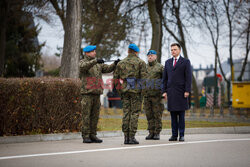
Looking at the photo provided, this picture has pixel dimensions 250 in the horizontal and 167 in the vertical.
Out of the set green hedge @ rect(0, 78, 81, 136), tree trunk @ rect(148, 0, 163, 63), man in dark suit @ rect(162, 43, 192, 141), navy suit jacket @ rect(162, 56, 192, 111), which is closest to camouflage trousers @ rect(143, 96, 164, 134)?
man in dark suit @ rect(162, 43, 192, 141)

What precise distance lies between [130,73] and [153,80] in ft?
3.81

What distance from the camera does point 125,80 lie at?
7.91 m

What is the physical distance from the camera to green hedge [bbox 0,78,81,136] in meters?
8.58

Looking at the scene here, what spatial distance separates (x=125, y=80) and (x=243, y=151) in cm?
271

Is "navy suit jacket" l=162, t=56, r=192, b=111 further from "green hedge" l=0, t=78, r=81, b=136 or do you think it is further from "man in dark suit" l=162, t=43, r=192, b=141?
"green hedge" l=0, t=78, r=81, b=136

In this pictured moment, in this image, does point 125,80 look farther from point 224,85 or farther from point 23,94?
point 224,85

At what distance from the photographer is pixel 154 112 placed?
8.89 metres

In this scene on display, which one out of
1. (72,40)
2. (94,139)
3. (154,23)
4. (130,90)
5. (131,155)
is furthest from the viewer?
(154,23)

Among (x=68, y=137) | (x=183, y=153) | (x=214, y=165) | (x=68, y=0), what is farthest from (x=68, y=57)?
(x=214, y=165)

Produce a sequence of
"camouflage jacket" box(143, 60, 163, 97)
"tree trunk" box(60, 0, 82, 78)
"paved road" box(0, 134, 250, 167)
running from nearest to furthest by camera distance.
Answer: "paved road" box(0, 134, 250, 167) < "camouflage jacket" box(143, 60, 163, 97) < "tree trunk" box(60, 0, 82, 78)

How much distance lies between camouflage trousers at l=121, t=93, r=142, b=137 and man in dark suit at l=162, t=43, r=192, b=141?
0.83 metres

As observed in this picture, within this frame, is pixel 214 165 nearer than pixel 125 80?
Yes

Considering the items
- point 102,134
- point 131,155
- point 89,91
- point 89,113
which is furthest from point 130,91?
point 102,134

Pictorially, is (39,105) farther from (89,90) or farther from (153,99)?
(153,99)
